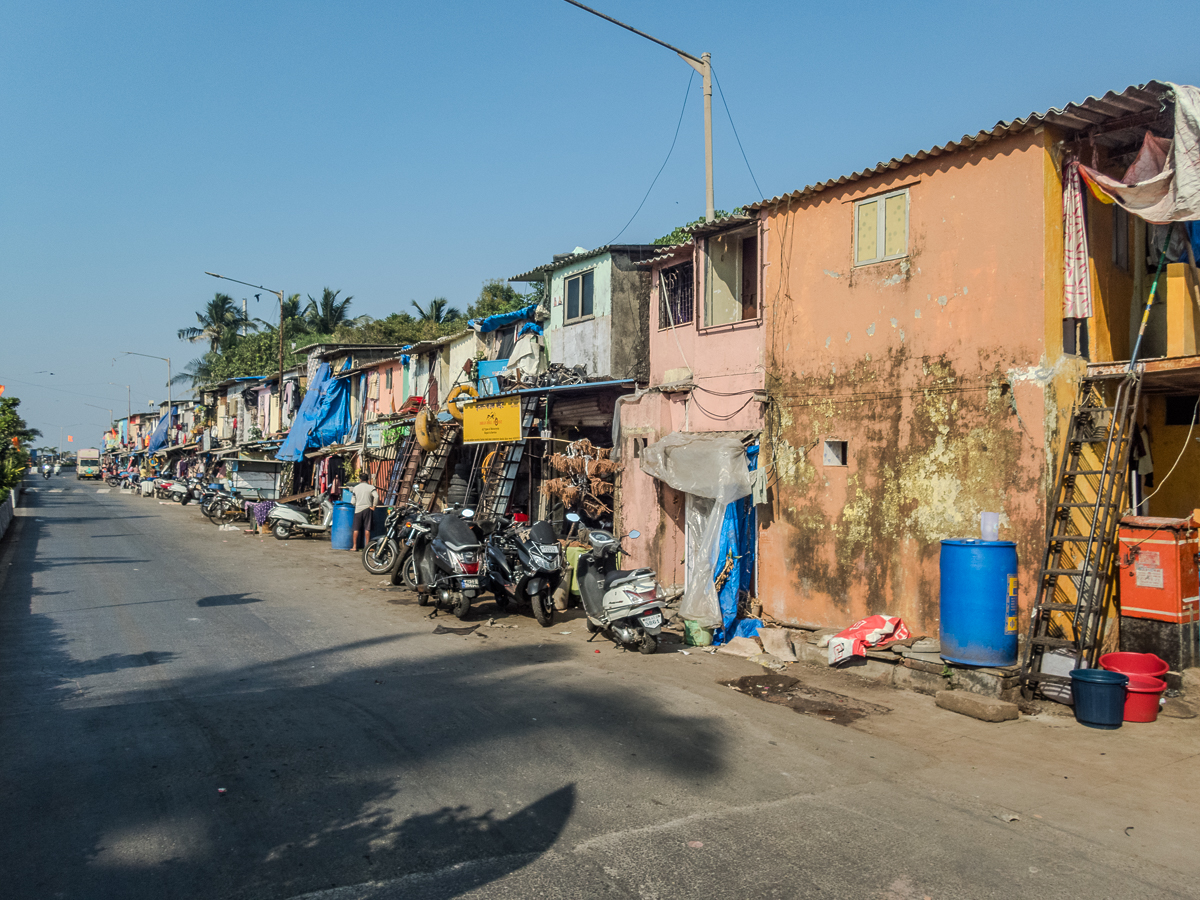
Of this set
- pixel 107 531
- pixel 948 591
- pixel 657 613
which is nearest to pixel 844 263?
pixel 948 591

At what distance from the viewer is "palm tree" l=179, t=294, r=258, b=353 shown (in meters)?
60.3

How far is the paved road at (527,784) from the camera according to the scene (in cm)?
397

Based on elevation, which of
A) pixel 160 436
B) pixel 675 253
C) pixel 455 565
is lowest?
pixel 455 565

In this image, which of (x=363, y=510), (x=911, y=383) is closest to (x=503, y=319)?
(x=363, y=510)

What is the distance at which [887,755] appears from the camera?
6016mm

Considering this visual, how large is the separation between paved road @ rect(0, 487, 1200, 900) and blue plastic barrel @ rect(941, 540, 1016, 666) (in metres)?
0.76

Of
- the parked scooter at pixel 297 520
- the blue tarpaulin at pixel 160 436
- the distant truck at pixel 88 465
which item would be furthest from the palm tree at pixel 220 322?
the parked scooter at pixel 297 520

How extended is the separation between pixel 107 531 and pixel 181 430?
39545mm

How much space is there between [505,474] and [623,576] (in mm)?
7618

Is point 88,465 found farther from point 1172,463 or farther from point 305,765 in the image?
point 1172,463

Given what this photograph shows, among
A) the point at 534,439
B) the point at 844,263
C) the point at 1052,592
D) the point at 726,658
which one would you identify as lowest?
the point at 726,658

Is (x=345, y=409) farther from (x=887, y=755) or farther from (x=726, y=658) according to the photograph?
(x=887, y=755)

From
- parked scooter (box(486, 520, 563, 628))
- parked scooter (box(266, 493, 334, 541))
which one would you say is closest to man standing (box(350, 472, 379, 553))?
parked scooter (box(266, 493, 334, 541))

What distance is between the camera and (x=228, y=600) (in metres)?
12.1
